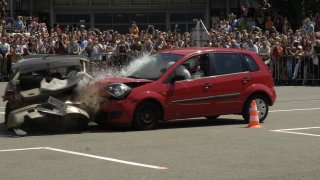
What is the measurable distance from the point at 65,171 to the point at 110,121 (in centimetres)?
413

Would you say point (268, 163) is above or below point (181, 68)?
below

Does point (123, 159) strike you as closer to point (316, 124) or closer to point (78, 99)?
point (78, 99)

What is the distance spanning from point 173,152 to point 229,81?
3.95m

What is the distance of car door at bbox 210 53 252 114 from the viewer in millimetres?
14242

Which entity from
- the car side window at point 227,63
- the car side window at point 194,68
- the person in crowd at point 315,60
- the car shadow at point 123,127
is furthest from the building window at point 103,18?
the car side window at point 194,68

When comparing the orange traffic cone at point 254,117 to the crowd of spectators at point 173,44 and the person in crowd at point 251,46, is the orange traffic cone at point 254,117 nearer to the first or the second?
the crowd of spectators at point 173,44

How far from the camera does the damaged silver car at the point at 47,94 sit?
1298cm

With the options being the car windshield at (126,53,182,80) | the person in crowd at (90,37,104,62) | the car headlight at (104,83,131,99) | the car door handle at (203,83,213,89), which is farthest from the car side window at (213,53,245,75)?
the person in crowd at (90,37,104,62)

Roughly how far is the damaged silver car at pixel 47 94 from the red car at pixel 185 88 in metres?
0.49

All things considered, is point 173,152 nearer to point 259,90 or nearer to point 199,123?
point 199,123

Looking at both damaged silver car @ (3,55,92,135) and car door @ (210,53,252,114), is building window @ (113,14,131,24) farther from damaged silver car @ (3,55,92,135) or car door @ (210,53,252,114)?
damaged silver car @ (3,55,92,135)

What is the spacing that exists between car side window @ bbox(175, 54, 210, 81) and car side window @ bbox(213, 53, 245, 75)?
Answer: 22cm

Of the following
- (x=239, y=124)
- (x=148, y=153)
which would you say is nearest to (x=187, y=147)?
(x=148, y=153)

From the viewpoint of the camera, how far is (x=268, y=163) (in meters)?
9.83
